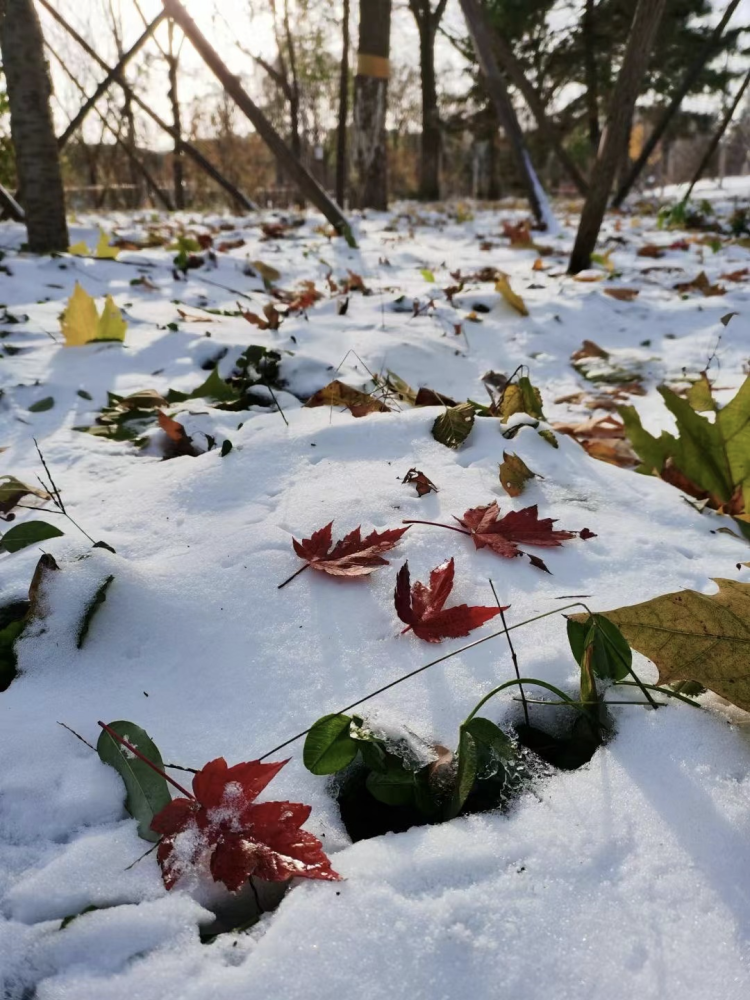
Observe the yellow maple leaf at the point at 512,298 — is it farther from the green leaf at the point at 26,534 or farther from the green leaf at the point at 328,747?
the green leaf at the point at 328,747

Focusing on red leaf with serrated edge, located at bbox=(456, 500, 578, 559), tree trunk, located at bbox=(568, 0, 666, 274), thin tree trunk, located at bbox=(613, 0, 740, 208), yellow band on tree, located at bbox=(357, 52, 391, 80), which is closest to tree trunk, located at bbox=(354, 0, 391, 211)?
yellow band on tree, located at bbox=(357, 52, 391, 80)

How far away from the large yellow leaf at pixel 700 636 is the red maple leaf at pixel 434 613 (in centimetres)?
19

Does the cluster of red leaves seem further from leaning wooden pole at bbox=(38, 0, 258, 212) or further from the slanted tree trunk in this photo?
the slanted tree trunk

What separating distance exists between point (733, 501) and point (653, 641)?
2.03ft

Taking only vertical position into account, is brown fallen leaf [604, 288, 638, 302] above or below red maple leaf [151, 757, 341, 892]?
above

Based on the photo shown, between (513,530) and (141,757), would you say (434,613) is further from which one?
(141,757)

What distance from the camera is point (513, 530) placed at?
105 cm

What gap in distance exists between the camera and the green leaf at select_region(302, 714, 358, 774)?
65 cm

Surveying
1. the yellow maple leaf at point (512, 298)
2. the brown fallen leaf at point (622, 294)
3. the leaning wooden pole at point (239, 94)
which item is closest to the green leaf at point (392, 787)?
the yellow maple leaf at point (512, 298)

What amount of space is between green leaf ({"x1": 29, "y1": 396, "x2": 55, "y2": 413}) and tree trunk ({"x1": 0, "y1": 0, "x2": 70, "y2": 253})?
90.4 inches

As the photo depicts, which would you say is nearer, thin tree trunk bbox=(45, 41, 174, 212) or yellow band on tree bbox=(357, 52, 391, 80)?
thin tree trunk bbox=(45, 41, 174, 212)

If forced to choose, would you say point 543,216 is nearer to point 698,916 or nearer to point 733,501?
point 733,501

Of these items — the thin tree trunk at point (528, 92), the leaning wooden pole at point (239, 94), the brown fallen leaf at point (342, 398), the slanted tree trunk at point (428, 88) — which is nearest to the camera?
the brown fallen leaf at point (342, 398)

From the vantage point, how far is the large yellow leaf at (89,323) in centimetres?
211
